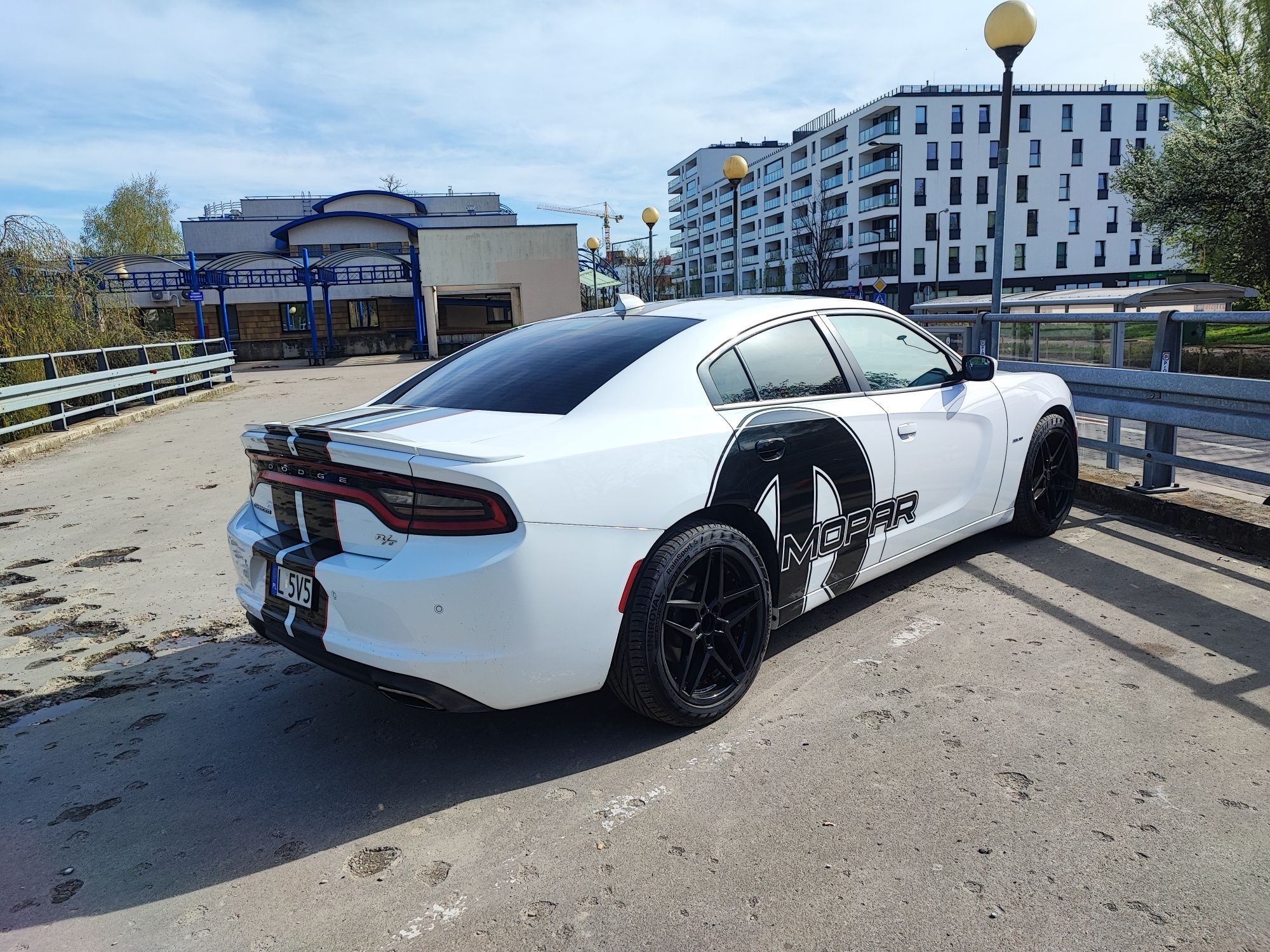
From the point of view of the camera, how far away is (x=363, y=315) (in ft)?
156

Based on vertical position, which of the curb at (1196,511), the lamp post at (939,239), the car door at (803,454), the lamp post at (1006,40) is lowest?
the curb at (1196,511)

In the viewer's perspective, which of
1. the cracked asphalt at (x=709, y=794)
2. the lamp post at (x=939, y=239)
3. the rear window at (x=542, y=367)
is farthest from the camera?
the lamp post at (x=939, y=239)

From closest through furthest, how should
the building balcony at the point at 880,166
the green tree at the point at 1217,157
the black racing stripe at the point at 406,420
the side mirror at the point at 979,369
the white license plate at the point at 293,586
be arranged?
the white license plate at the point at 293,586, the black racing stripe at the point at 406,420, the side mirror at the point at 979,369, the green tree at the point at 1217,157, the building balcony at the point at 880,166

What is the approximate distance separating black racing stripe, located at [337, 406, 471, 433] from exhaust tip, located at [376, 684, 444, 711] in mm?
860

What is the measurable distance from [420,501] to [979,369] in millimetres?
3258

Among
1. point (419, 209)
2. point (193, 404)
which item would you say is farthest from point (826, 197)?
point (193, 404)

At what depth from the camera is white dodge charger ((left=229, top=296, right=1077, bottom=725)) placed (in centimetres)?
269

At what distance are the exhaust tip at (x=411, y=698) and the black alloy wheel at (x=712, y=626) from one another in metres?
0.79

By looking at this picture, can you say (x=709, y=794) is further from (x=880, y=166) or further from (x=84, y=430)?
(x=880, y=166)

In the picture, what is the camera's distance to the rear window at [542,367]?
130 inches

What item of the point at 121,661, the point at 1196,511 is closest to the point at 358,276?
the point at 121,661

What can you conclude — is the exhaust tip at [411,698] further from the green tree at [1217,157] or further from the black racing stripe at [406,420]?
the green tree at [1217,157]

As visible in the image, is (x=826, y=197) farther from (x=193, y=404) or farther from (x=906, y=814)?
(x=906, y=814)

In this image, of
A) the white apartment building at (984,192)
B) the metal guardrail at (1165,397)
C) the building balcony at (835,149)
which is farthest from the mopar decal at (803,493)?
the building balcony at (835,149)
